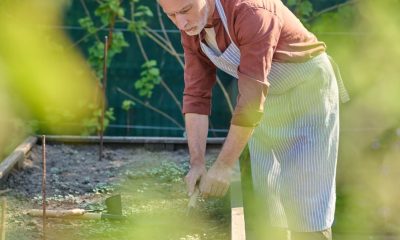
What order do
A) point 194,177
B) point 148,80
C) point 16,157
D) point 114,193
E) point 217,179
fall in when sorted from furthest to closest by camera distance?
point 148,80, point 16,157, point 114,193, point 194,177, point 217,179

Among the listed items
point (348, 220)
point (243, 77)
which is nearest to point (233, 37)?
point (243, 77)

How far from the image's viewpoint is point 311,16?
518 centimetres

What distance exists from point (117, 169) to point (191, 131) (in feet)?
4.40

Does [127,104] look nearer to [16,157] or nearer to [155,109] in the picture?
[155,109]

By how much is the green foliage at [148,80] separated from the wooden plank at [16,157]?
1048 millimetres

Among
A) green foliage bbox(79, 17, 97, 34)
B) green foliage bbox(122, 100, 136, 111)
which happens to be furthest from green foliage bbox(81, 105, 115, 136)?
green foliage bbox(79, 17, 97, 34)

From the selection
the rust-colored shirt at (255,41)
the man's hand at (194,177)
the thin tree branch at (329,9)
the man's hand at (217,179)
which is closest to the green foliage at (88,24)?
the thin tree branch at (329,9)

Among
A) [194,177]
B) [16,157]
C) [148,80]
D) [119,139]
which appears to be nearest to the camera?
[194,177]

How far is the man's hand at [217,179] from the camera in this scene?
2422 millimetres

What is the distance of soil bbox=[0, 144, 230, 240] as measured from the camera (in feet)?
9.67

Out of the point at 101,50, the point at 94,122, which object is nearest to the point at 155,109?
the point at 94,122

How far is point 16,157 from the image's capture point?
12.8 ft

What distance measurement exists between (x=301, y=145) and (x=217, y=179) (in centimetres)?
54

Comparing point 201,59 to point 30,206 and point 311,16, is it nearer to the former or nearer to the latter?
point 30,206
